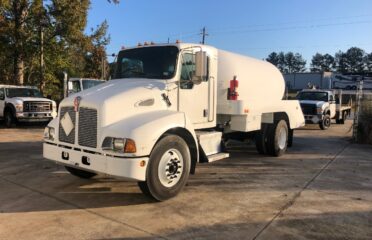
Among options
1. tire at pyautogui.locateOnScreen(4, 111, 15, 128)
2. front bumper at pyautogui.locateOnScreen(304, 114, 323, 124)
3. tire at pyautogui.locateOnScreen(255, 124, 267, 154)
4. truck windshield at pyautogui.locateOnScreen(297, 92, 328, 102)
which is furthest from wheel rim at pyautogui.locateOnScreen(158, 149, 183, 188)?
truck windshield at pyautogui.locateOnScreen(297, 92, 328, 102)

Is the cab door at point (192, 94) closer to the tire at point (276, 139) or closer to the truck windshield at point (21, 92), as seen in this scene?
the tire at point (276, 139)

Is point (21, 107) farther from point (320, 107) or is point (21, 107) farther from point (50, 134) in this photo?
point (320, 107)

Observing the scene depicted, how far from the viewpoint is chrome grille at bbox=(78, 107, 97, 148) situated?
20.6 ft

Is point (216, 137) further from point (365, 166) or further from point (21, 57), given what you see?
point (21, 57)

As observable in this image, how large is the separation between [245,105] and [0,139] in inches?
358

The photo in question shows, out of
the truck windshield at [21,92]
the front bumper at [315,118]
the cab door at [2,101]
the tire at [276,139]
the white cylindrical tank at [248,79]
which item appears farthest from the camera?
the front bumper at [315,118]

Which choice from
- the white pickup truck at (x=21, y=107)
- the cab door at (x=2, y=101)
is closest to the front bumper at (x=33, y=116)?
the white pickup truck at (x=21, y=107)

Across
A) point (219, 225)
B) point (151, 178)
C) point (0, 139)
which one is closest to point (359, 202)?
point (219, 225)

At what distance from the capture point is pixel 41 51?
1101 inches

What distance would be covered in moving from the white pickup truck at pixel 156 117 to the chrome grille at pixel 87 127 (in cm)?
2

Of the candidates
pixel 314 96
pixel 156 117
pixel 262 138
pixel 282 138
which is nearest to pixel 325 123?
pixel 314 96

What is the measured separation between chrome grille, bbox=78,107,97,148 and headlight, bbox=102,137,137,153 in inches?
10.8

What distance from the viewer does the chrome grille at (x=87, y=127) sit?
20.6 ft

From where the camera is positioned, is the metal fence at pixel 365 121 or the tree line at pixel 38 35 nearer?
the metal fence at pixel 365 121
